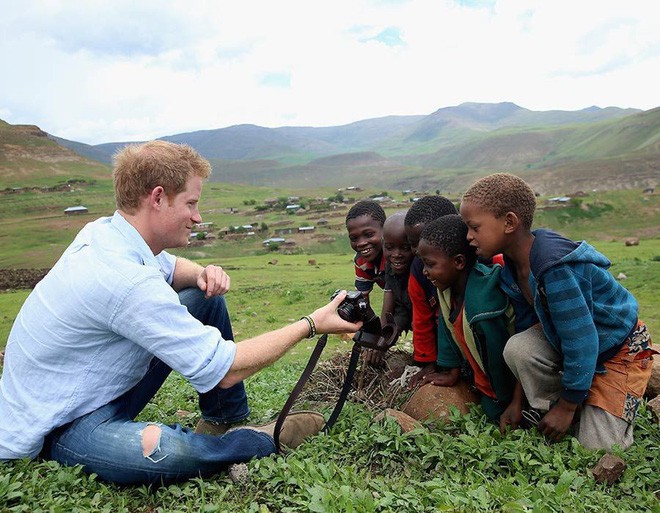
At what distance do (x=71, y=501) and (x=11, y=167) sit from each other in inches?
3751

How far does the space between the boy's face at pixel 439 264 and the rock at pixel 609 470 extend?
4.69ft

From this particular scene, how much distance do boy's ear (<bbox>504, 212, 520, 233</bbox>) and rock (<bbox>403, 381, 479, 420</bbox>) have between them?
4.37 feet

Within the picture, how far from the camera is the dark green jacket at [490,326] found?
12.3 ft

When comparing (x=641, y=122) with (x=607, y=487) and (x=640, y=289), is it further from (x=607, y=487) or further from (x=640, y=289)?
(x=607, y=487)

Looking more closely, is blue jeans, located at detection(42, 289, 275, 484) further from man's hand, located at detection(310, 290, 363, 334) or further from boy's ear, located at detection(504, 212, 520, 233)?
boy's ear, located at detection(504, 212, 520, 233)

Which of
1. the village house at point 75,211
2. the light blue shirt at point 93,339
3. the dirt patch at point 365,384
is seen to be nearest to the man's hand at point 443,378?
the dirt patch at point 365,384

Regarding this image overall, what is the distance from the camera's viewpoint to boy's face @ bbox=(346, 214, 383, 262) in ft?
16.7

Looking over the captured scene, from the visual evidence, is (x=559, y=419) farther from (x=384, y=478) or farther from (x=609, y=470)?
(x=384, y=478)

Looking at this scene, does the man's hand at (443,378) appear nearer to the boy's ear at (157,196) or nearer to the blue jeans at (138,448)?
the blue jeans at (138,448)

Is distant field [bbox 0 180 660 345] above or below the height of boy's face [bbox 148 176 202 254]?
below

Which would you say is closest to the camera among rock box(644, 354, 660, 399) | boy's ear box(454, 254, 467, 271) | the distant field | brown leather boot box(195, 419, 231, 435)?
boy's ear box(454, 254, 467, 271)

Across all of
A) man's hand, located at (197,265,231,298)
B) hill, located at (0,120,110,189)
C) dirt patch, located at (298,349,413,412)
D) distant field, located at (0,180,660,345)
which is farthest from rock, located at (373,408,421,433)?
hill, located at (0,120,110,189)

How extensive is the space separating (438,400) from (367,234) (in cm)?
167

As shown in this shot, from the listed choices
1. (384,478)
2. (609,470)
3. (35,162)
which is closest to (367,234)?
(384,478)
